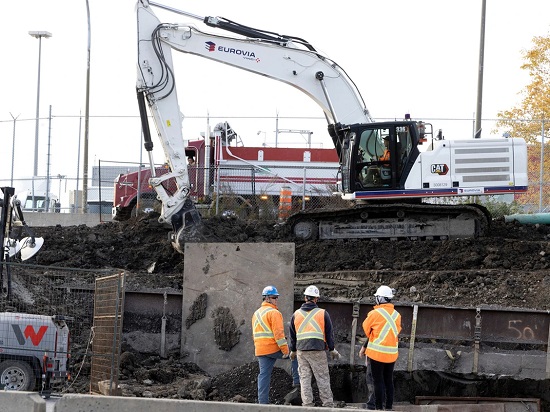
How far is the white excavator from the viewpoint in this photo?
800 inches

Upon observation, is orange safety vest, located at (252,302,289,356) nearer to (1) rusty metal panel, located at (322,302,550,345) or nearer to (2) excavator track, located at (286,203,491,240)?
(1) rusty metal panel, located at (322,302,550,345)

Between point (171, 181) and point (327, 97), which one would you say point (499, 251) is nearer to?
point (327, 97)

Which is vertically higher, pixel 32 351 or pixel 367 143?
pixel 367 143

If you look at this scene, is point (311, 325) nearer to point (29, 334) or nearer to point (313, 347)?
point (313, 347)

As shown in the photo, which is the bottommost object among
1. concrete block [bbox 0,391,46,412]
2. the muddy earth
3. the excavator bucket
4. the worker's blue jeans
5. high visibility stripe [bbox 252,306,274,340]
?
the worker's blue jeans

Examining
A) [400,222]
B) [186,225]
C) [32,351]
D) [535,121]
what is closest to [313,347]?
[32,351]

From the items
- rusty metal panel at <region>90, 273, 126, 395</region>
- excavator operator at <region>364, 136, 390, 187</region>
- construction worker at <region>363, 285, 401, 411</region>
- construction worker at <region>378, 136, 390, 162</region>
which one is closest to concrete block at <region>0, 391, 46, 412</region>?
rusty metal panel at <region>90, 273, 126, 395</region>

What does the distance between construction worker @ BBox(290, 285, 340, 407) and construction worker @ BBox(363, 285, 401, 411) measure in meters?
0.47

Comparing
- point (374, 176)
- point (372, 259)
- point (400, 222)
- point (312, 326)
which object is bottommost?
point (312, 326)

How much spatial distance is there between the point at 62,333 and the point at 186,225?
7749 mm

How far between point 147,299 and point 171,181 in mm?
5900

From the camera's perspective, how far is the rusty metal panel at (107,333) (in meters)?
11.9

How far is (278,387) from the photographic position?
13328mm

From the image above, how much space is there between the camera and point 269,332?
1191cm
